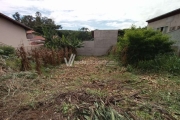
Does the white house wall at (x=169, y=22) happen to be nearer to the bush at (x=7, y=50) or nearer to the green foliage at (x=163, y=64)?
the green foliage at (x=163, y=64)

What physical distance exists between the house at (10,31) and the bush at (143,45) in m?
8.28

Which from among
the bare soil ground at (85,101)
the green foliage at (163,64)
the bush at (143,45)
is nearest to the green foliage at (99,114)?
the bare soil ground at (85,101)

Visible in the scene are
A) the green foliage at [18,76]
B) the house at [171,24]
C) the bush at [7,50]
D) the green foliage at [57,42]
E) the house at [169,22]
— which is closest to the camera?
the green foliage at [18,76]

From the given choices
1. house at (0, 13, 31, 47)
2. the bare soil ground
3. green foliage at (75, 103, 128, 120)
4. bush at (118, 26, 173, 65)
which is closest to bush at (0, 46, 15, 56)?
house at (0, 13, 31, 47)

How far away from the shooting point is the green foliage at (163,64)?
13.5 feet

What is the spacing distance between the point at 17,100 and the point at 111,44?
326 inches

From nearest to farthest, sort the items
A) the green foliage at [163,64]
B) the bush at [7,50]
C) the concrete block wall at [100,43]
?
the green foliage at [163,64], the bush at [7,50], the concrete block wall at [100,43]

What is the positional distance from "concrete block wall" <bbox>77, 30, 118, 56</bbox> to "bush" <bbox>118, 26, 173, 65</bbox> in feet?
14.0

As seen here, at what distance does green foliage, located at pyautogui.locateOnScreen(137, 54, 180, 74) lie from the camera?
411cm

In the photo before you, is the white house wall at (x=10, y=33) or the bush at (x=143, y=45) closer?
the bush at (x=143, y=45)

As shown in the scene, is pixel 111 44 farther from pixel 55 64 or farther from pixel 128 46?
pixel 55 64

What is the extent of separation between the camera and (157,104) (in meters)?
2.24

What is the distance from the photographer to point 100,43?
9.65m

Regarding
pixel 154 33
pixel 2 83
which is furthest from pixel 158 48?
pixel 2 83
